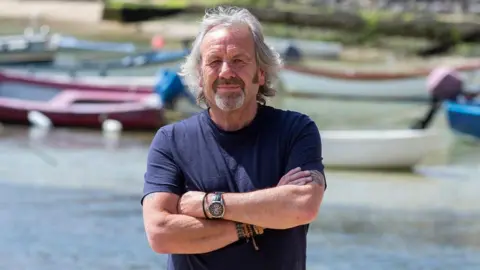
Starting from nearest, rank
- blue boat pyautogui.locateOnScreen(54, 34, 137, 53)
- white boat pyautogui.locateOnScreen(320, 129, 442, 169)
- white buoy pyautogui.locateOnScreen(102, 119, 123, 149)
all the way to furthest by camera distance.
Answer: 1. white boat pyautogui.locateOnScreen(320, 129, 442, 169)
2. white buoy pyautogui.locateOnScreen(102, 119, 123, 149)
3. blue boat pyautogui.locateOnScreen(54, 34, 137, 53)

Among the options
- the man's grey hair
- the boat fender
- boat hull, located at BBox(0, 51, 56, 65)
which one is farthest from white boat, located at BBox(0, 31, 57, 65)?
the man's grey hair

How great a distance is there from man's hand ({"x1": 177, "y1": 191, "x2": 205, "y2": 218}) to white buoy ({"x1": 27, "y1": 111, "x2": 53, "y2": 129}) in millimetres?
15059

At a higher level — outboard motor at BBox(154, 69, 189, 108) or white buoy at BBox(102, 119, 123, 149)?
outboard motor at BBox(154, 69, 189, 108)

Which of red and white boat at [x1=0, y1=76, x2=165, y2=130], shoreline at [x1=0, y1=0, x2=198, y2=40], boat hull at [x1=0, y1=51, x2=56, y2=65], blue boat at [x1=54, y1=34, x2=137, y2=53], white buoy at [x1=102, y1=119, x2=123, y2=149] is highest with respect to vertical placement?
red and white boat at [x1=0, y1=76, x2=165, y2=130]

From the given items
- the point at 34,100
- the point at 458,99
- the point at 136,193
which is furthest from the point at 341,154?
the point at 34,100

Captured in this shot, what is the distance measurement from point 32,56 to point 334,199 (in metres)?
15.2

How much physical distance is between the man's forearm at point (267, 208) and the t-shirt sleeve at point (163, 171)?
0.19 m

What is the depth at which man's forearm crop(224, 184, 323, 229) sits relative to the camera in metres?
3.30

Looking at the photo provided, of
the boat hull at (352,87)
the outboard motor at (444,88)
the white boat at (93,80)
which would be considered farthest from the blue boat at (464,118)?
the white boat at (93,80)

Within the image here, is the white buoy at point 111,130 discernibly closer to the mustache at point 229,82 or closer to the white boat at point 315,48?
the white boat at point 315,48

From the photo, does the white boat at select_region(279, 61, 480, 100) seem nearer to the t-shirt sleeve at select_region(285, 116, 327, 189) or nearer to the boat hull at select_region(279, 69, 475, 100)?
the boat hull at select_region(279, 69, 475, 100)

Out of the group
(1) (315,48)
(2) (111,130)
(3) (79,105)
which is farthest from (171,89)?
(1) (315,48)

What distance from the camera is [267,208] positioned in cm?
330

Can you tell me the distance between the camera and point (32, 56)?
25.8 meters
